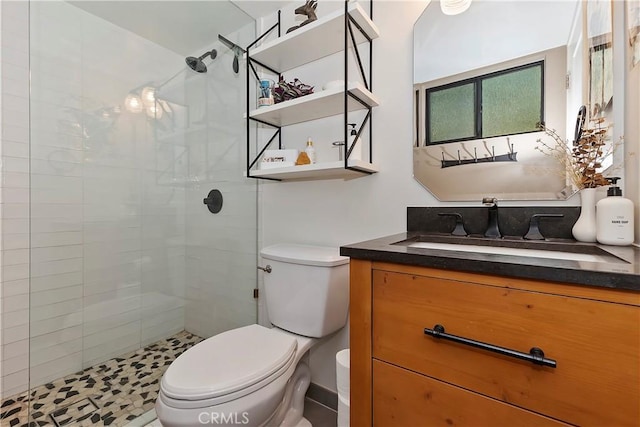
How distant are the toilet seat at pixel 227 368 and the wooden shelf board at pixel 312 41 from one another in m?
1.36

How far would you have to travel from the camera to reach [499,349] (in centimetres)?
59

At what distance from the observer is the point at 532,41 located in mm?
1021

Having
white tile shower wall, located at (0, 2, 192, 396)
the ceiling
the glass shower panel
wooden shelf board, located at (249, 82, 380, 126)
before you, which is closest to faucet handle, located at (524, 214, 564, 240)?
wooden shelf board, located at (249, 82, 380, 126)

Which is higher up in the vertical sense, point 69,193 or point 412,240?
point 69,193

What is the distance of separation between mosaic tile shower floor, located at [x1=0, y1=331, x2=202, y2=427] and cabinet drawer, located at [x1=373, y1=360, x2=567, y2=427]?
131cm

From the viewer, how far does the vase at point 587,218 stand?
87 cm

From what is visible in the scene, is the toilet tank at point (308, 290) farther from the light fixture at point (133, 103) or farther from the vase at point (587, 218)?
the light fixture at point (133, 103)

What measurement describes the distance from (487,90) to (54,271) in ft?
7.38

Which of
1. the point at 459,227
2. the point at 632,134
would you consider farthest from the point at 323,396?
the point at 632,134

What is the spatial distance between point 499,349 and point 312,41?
142 cm

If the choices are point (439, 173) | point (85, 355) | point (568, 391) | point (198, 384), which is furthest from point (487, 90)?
point (85, 355)

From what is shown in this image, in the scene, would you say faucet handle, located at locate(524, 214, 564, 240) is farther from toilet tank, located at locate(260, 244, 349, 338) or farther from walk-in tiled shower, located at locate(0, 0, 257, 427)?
walk-in tiled shower, located at locate(0, 0, 257, 427)

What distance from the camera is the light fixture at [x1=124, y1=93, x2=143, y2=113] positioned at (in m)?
1.81

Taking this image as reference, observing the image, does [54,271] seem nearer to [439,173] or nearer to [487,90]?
[439,173]
